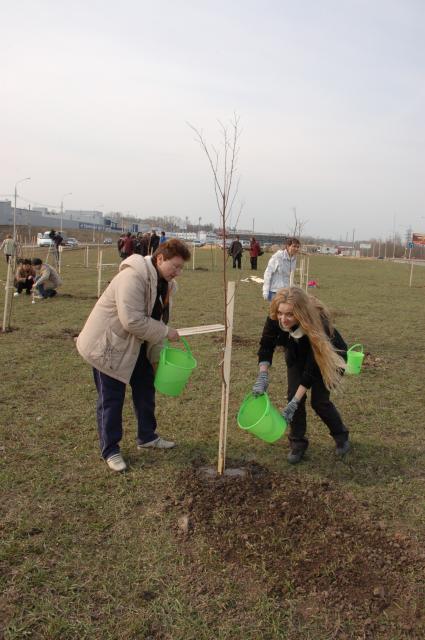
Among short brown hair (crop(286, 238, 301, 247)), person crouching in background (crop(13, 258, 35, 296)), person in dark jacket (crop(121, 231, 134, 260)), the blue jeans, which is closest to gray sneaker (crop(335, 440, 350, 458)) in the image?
short brown hair (crop(286, 238, 301, 247))

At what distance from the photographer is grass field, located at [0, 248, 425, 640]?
2.21 meters

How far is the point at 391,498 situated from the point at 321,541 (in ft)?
2.48

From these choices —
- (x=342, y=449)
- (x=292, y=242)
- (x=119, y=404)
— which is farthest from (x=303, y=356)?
(x=292, y=242)

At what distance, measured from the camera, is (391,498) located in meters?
3.22

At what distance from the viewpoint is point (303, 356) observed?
11.9ft

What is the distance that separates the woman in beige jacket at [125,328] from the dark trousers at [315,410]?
103 centimetres

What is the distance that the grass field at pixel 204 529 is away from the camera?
2.21 metres

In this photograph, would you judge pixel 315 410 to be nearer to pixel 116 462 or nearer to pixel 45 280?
pixel 116 462

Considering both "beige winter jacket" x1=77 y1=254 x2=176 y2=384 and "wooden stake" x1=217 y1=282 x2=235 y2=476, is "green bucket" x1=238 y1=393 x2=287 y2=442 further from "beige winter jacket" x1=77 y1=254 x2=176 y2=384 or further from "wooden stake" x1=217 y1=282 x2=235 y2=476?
"beige winter jacket" x1=77 y1=254 x2=176 y2=384

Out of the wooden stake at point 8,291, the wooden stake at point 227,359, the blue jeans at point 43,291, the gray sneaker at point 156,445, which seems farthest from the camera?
the blue jeans at point 43,291

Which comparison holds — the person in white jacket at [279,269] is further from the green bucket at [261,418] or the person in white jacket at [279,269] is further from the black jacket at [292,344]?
the green bucket at [261,418]

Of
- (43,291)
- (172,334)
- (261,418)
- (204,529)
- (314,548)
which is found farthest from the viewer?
(43,291)

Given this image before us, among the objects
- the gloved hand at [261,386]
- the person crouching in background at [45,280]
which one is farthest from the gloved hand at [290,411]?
the person crouching in background at [45,280]

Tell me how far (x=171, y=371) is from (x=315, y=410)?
3.91ft
